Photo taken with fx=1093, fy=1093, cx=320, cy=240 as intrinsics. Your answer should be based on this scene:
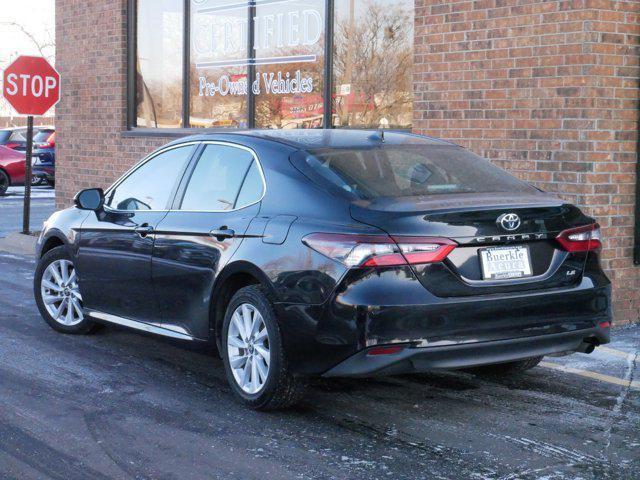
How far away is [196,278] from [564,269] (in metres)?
2.10

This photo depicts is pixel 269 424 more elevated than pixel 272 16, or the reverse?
pixel 272 16

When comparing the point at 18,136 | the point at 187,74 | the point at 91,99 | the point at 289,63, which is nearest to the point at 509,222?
the point at 289,63

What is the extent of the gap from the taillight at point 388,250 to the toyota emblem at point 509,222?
0.30 metres

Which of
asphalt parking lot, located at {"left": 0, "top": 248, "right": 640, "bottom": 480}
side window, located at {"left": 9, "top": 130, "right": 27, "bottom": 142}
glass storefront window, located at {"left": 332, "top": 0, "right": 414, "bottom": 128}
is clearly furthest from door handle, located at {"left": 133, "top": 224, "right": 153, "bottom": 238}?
side window, located at {"left": 9, "top": 130, "right": 27, "bottom": 142}

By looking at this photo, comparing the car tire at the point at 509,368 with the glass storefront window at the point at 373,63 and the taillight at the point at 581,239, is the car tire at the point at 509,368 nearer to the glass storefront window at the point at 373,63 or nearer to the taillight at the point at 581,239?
the taillight at the point at 581,239

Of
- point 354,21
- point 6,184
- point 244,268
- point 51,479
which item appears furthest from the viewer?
point 6,184

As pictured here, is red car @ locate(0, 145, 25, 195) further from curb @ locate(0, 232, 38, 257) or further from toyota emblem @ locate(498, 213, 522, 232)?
toyota emblem @ locate(498, 213, 522, 232)

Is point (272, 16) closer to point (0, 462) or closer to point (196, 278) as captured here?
point (196, 278)

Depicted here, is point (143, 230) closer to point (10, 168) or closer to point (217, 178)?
point (217, 178)

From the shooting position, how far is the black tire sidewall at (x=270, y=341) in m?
5.69

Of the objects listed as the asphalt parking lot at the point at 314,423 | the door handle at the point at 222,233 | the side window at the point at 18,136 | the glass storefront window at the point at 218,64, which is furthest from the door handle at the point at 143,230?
the side window at the point at 18,136

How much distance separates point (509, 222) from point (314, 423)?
146 centimetres

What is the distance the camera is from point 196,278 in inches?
250

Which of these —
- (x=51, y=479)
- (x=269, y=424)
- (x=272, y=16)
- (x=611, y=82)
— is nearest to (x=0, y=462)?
(x=51, y=479)
